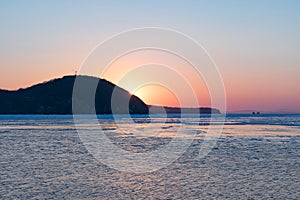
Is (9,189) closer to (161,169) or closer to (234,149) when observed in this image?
(161,169)

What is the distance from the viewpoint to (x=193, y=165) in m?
21.2

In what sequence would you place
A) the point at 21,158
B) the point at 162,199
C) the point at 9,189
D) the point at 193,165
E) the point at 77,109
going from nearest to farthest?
the point at 162,199, the point at 9,189, the point at 193,165, the point at 21,158, the point at 77,109

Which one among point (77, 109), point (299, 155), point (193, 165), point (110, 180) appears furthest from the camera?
point (77, 109)

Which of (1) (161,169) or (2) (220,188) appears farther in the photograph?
(1) (161,169)

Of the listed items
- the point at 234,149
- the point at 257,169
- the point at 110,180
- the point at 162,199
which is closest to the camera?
the point at 162,199

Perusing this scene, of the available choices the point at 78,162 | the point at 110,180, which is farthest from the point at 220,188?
the point at 78,162

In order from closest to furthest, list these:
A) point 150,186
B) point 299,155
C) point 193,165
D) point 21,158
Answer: point 150,186 < point 193,165 < point 21,158 < point 299,155

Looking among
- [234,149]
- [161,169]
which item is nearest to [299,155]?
[234,149]

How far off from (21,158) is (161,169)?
7901 mm

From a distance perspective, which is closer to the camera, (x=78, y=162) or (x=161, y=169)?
(x=161, y=169)

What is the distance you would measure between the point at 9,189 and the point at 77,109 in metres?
178

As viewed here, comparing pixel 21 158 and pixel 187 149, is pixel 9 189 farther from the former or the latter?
pixel 187 149

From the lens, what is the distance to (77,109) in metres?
191

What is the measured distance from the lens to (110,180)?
1722 cm
